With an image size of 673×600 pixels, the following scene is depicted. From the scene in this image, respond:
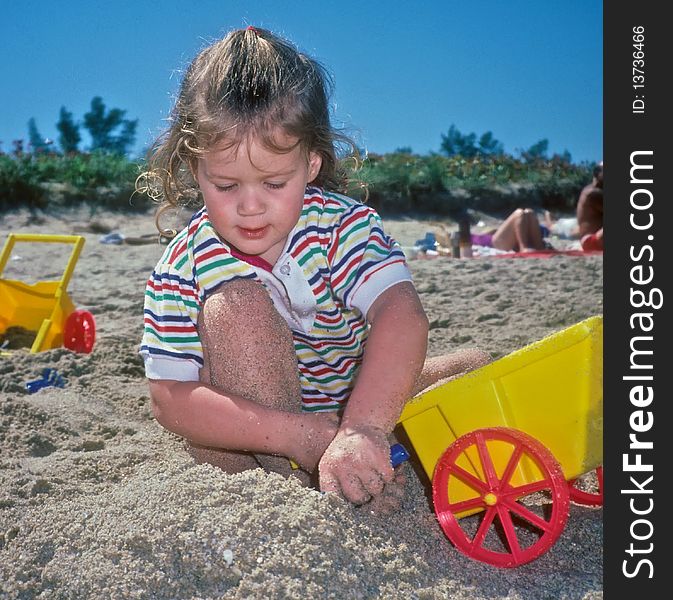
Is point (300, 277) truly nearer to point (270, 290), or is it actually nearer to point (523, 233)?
point (270, 290)

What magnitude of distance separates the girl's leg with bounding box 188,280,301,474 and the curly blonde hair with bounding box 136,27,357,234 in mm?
310

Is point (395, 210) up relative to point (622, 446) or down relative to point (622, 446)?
up

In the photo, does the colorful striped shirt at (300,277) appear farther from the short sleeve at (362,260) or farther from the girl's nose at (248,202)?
the girl's nose at (248,202)

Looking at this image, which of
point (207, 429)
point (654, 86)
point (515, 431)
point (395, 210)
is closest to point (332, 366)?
point (207, 429)

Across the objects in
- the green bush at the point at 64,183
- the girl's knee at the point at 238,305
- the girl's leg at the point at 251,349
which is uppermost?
the green bush at the point at 64,183

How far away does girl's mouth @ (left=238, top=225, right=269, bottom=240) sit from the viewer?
5.45 ft

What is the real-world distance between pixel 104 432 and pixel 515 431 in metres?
1.24

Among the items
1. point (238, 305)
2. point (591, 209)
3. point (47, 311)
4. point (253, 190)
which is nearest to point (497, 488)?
point (238, 305)

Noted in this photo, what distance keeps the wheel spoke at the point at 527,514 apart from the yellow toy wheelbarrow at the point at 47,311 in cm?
219

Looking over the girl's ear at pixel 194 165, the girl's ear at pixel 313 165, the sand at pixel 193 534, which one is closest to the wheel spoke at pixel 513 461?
the sand at pixel 193 534

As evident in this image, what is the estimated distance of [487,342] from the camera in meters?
2.95

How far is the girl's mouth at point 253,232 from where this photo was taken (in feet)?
5.45

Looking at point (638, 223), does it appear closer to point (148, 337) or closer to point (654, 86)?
point (654, 86)

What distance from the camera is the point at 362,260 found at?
5.80ft
